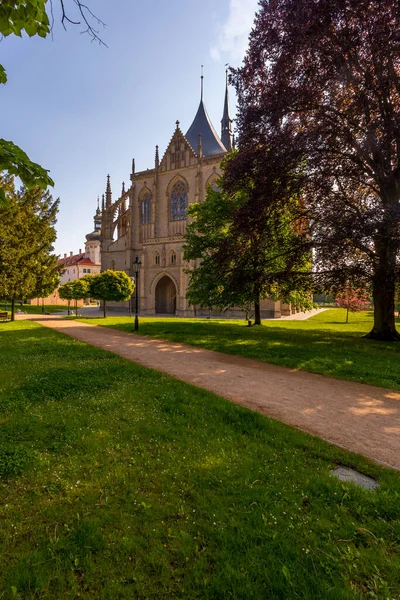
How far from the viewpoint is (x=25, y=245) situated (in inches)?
886

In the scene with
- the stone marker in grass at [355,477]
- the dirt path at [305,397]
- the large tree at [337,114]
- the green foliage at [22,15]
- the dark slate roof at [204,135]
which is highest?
the dark slate roof at [204,135]

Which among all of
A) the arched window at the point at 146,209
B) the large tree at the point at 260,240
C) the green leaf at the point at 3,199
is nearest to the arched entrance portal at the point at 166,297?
the arched window at the point at 146,209

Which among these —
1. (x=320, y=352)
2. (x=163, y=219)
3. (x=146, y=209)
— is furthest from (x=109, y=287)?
(x=320, y=352)

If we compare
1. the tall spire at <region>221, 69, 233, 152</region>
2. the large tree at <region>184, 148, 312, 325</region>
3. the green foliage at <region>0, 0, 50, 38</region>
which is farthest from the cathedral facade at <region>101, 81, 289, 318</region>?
the green foliage at <region>0, 0, 50, 38</region>

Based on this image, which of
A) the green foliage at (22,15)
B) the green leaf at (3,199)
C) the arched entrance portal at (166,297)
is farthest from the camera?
the arched entrance portal at (166,297)

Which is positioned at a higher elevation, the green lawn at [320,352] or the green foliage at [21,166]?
the green foliage at [21,166]

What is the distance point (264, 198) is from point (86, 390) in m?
9.82

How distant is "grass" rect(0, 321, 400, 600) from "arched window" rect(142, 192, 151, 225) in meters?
42.1

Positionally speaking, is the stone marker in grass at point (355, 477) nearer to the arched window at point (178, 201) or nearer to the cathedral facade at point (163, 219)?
the cathedral facade at point (163, 219)

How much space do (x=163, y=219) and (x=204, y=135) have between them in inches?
609

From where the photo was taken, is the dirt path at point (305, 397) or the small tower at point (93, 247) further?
the small tower at point (93, 247)

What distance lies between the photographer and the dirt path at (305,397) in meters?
4.23

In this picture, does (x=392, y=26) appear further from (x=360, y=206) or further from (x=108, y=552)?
(x=108, y=552)

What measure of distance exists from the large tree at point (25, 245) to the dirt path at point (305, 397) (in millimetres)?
16232
